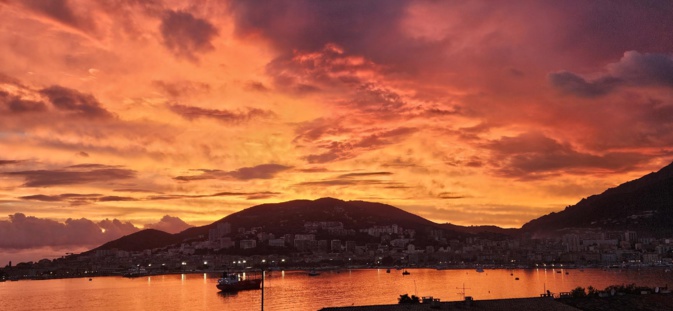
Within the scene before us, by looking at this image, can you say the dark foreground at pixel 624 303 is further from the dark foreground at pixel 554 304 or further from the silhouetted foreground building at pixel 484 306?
the silhouetted foreground building at pixel 484 306

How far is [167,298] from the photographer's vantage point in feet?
439

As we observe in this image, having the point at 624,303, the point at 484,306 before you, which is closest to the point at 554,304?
the point at 484,306

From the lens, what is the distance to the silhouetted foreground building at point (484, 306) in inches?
1890

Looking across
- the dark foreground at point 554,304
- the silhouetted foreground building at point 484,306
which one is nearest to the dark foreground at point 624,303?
the dark foreground at point 554,304

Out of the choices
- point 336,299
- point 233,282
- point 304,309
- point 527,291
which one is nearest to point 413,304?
point 304,309

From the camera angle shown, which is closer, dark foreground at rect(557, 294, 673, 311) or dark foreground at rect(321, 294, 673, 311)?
dark foreground at rect(321, 294, 673, 311)

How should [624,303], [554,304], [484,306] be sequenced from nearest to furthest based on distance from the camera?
[484,306]
[554,304]
[624,303]

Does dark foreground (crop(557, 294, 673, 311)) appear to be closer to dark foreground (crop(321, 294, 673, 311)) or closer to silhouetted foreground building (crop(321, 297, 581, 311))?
dark foreground (crop(321, 294, 673, 311))

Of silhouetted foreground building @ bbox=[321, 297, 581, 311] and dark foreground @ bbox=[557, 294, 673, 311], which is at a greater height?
silhouetted foreground building @ bbox=[321, 297, 581, 311]

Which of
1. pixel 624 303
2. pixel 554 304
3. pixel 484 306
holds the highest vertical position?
pixel 484 306

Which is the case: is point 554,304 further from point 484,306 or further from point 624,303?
point 624,303

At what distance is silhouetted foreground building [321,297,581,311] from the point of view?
4800 centimetres

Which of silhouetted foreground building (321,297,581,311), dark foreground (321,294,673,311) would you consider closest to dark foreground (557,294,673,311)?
dark foreground (321,294,673,311)

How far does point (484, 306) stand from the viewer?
49.4 metres
